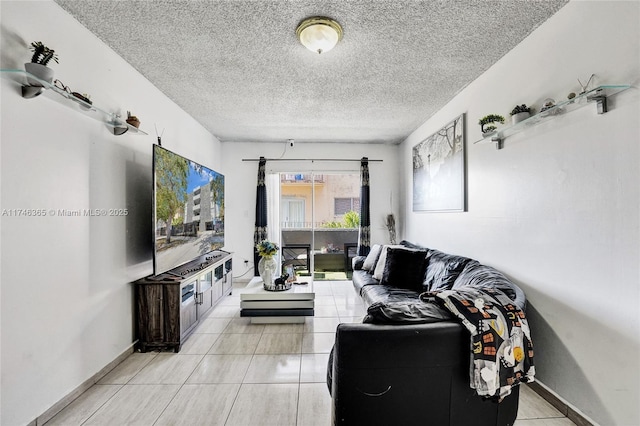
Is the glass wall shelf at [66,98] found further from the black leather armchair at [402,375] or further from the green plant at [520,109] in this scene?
the green plant at [520,109]

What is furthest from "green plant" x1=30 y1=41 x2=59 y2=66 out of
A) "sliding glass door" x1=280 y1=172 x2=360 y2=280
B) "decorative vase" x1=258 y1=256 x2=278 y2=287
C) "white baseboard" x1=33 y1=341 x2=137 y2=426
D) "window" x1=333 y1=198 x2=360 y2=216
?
"window" x1=333 y1=198 x2=360 y2=216

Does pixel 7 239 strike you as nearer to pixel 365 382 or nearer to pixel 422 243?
pixel 365 382

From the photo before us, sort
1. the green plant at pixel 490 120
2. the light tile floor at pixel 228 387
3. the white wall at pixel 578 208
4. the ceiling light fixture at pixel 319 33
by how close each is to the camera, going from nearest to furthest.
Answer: the white wall at pixel 578 208 < the light tile floor at pixel 228 387 < the ceiling light fixture at pixel 319 33 < the green plant at pixel 490 120

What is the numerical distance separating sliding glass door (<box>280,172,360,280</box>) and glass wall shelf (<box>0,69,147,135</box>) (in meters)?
3.22

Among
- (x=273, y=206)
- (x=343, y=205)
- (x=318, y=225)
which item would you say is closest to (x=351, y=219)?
(x=343, y=205)

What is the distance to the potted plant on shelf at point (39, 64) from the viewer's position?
5.20ft

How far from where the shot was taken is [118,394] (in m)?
2.05

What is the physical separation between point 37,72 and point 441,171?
3.65m

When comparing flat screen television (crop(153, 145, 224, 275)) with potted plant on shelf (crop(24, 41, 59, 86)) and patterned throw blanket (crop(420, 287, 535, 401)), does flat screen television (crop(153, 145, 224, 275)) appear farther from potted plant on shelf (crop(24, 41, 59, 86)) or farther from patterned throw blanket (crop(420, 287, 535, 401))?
patterned throw blanket (crop(420, 287, 535, 401))

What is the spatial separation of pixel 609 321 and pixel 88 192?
337 cm

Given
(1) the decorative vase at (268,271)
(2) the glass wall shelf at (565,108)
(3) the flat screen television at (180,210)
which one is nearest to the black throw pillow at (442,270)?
(2) the glass wall shelf at (565,108)

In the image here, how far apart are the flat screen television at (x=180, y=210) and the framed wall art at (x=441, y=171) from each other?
2949mm

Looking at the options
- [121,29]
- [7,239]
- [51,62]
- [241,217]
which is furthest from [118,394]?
[241,217]

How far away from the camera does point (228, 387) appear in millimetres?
2137
